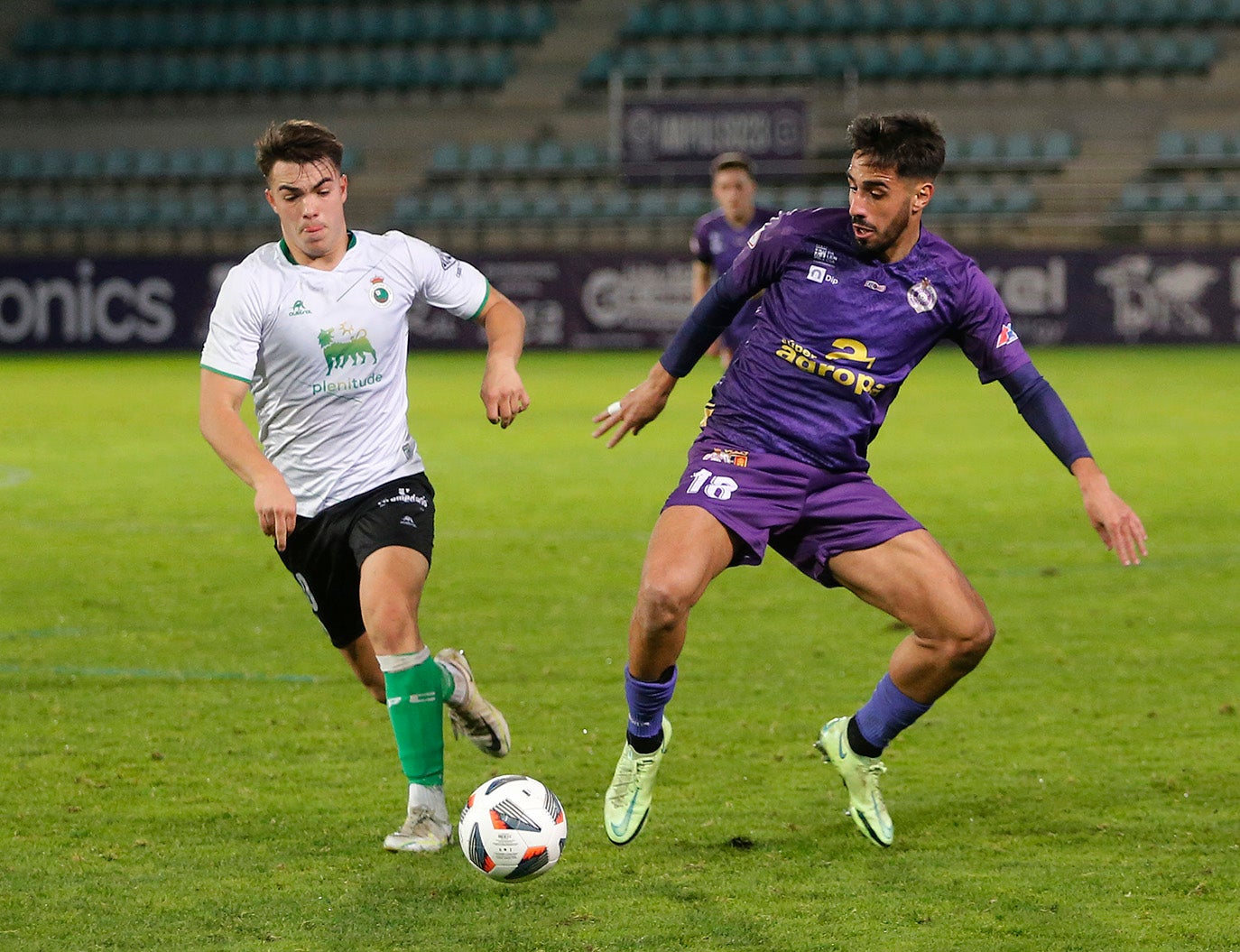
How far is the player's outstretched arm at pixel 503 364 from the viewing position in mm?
4750

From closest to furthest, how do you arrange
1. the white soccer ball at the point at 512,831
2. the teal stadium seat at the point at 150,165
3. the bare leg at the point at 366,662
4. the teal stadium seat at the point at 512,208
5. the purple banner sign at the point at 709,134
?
1. the white soccer ball at the point at 512,831
2. the bare leg at the point at 366,662
3. the purple banner sign at the point at 709,134
4. the teal stadium seat at the point at 512,208
5. the teal stadium seat at the point at 150,165

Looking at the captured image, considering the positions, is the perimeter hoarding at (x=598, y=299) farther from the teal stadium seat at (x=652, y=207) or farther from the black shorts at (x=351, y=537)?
the black shorts at (x=351, y=537)

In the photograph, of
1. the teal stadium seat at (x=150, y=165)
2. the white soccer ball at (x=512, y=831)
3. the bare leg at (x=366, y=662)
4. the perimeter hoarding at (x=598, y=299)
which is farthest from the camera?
the teal stadium seat at (x=150, y=165)

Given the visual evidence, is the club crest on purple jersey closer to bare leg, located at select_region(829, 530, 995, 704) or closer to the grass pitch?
bare leg, located at select_region(829, 530, 995, 704)

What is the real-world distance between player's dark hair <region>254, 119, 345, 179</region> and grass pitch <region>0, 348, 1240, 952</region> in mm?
1896

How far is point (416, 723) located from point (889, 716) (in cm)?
137

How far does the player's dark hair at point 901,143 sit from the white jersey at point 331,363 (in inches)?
55.2

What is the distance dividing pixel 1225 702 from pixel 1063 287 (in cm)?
1954

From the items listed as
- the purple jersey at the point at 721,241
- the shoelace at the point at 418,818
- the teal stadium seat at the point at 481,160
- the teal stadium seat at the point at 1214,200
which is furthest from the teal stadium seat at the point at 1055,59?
the shoelace at the point at 418,818

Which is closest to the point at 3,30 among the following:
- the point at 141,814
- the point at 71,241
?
the point at 71,241

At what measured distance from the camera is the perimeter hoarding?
24641 mm

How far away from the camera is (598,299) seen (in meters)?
25.7

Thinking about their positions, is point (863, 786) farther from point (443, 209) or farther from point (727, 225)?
point (443, 209)

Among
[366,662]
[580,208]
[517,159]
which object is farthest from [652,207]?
[366,662]
